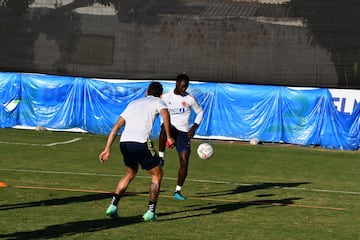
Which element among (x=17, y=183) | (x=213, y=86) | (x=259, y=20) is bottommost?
(x=17, y=183)

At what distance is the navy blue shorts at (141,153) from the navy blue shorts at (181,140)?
296 cm

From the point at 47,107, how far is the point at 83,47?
2790mm

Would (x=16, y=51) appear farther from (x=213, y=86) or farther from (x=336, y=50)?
(x=336, y=50)

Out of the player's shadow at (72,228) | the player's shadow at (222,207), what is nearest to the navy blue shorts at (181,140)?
the player's shadow at (222,207)

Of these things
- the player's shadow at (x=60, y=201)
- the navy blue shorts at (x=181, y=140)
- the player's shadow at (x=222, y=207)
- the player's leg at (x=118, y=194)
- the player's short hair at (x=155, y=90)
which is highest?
the player's short hair at (x=155, y=90)

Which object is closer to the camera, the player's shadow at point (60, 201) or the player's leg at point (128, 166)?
the player's leg at point (128, 166)

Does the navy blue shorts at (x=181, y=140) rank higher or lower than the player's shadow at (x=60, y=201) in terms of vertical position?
higher

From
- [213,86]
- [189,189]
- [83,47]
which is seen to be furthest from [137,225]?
[83,47]

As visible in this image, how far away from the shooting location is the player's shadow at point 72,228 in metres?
9.29

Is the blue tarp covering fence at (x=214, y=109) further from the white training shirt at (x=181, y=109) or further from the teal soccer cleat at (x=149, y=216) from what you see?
the teal soccer cleat at (x=149, y=216)

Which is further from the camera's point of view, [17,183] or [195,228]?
[17,183]

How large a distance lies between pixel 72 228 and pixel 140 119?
1.79 m

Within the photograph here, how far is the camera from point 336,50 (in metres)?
26.4

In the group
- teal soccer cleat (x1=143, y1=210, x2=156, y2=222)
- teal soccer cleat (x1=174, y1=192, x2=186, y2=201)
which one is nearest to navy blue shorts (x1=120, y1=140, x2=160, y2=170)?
teal soccer cleat (x1=143, y1=210, x2=156, y2=222)
